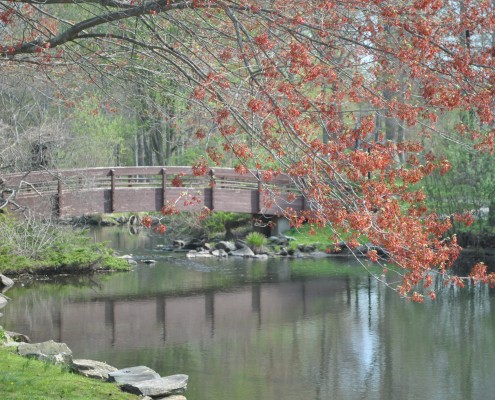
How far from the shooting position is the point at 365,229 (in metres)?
6.80

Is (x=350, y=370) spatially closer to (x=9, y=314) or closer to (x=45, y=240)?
(x=9, y=314)

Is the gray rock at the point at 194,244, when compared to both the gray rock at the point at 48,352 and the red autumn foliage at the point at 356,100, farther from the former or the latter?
the red autumn foliage at the point at 356,100

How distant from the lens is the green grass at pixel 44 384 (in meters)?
8.79

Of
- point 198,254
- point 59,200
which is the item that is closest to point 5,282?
point 59,200

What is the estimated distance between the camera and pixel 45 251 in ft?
64.7

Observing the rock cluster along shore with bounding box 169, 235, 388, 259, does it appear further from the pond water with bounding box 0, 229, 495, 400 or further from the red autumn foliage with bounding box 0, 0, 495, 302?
the red autumn foliage with bounding box 0, 0, 495, 302

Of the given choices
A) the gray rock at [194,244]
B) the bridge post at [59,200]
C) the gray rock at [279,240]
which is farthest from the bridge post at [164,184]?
the gray rock at [279,240]

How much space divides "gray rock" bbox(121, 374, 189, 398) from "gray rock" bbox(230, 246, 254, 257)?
44.4 ft

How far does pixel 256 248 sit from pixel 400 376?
516 inches

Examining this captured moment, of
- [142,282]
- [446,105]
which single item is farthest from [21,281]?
[446,105]

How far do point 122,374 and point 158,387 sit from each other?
661 mm

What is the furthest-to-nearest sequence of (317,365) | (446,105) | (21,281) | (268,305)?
(21,281) → (268,305) → (317,365) → (446,105)

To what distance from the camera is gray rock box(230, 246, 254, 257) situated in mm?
24156

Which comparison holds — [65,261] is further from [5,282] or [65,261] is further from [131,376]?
[131,376]
